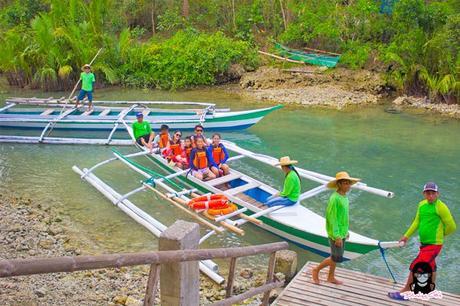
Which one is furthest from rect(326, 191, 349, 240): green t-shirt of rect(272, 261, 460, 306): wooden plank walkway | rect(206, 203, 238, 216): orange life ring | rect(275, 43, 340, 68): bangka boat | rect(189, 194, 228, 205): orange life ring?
rect(275, 43, 340, 68): bangka boat

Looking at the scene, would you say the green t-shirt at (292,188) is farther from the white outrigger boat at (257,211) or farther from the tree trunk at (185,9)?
the tree trunk at (185,9)

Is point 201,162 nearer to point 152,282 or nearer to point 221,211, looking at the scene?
point 221,211

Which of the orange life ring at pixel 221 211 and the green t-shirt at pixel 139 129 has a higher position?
the green t-shirt at pixel 139 129

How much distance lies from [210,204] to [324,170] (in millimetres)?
4580

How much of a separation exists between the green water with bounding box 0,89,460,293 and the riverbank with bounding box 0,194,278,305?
389mm

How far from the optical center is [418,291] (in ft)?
19.5

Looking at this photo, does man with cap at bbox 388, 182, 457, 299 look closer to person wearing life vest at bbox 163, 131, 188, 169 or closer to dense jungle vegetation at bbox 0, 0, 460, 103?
person wearing life vest at bbox 163, 131, 188, 169

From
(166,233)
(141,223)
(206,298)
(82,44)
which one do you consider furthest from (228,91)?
(166,233)

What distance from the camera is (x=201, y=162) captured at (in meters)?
10.2

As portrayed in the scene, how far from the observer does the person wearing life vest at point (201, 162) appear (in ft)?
33.3

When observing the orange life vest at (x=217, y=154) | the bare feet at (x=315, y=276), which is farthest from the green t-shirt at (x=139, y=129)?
the bare feet at (x=315, y=276)

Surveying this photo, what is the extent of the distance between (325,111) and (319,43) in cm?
652

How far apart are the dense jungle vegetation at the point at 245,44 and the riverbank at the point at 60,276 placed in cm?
1283

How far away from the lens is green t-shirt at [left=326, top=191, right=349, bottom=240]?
235 inches
